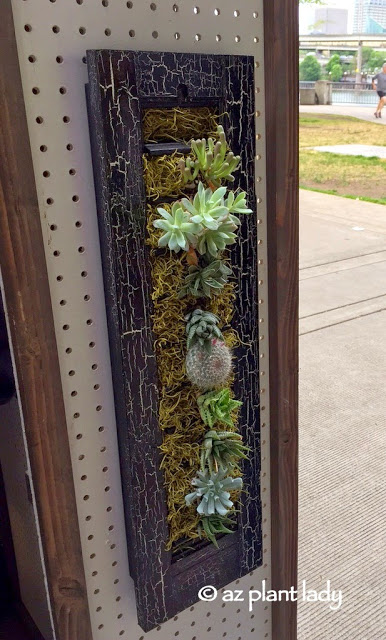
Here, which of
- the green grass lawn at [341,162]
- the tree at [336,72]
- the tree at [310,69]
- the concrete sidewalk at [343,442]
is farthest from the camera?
the tree at [336,72]

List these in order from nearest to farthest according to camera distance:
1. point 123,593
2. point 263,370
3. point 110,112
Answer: point 110,112, point 123,593, point 263,370

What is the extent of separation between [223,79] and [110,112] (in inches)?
8.0

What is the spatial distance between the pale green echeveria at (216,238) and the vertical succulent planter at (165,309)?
0.04 m

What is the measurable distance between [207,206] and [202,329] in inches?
7.0

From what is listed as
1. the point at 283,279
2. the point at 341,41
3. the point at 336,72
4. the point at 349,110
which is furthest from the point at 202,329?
the point at 336,72

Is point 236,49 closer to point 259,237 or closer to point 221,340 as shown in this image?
point 259,237

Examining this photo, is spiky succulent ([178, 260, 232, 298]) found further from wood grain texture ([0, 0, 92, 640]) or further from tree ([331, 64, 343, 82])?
tree ([331, 64, 343, 82])

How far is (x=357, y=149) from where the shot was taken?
35.0 feet

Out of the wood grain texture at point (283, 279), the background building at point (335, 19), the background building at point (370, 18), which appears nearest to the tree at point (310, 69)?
the background building at point (335, 19)

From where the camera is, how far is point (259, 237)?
1.04m

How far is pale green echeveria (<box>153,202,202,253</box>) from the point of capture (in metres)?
0.81

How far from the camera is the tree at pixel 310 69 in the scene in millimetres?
20328

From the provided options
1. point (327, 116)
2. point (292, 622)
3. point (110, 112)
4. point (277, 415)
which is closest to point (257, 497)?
point (277, 415)

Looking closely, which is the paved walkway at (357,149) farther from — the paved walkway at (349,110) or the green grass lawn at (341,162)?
the paved walkway at (349,110)
